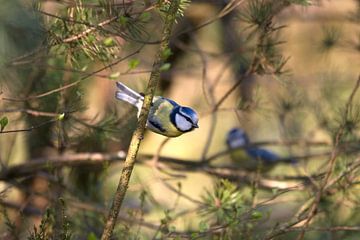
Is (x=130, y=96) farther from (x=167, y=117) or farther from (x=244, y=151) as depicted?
(x=244, y=151)

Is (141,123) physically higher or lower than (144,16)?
lower

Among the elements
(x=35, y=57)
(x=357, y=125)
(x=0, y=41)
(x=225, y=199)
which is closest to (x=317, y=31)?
(x=357, y=125)

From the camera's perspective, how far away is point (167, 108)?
6.64ft

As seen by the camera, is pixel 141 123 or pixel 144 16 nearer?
pixel 141 123

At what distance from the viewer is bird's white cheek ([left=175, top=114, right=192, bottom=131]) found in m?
1.99

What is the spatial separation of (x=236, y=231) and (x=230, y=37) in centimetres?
166

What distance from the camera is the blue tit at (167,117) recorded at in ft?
6.42

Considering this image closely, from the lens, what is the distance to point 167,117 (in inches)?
78.5

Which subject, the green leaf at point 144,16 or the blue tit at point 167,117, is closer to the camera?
the green leaf at point 144,16

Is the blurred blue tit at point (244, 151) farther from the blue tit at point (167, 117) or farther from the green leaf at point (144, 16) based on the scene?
the green leaf at point (144, 16)

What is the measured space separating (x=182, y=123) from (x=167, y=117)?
0.05 m

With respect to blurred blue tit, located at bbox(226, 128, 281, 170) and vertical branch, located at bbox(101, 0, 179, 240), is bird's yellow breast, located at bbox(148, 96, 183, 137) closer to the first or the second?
vertical branch, located at bbox(101, 0, 179, 240)

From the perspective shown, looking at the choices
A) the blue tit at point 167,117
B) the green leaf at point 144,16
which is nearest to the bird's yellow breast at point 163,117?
the blue tit at point 167,117

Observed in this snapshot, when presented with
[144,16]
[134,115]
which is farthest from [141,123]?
[134,115]
